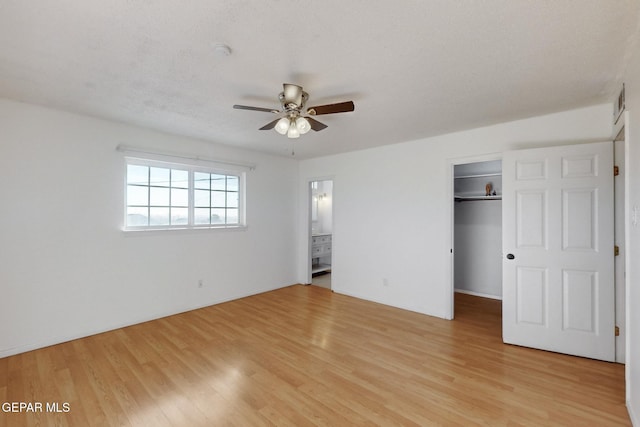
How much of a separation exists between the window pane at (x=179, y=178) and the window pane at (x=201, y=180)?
0.12 meters

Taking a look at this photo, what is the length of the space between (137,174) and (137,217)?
0.56 metres

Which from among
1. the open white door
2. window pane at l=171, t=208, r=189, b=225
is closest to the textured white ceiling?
the open white door

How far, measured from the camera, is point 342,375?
2.43 metres

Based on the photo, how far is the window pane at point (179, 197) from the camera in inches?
158

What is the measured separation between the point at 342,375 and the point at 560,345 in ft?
7.47

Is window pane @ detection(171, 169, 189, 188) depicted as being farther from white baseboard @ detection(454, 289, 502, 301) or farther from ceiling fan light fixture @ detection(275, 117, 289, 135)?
white baseboard @ detection(454, 289, 502, 301)

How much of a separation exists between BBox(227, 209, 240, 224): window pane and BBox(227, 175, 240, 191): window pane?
1.23ft

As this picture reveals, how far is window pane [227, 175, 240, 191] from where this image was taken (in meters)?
4.68

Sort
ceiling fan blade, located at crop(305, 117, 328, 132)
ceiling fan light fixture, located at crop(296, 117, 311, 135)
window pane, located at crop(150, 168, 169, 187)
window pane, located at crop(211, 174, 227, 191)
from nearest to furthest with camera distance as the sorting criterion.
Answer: ceiling fan light fixture, located at crop(296, 117, 311, 135)
ceiling fan blade, located at crop(305, 117, 328, 132)
window pane, located at crop(150, 168, 169, 187)
window pane, located at crop(211, 174, 227, 191)

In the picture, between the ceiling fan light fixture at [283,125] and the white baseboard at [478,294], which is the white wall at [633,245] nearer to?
the ceiling fan light fixture at [283,125]

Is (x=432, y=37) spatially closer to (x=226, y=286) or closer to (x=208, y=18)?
(x=208, y=18)

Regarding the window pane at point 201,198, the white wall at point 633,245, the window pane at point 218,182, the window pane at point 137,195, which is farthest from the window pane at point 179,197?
the white wall at point 633,245

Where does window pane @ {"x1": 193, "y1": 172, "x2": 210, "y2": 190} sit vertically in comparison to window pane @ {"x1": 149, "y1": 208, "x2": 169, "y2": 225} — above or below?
above

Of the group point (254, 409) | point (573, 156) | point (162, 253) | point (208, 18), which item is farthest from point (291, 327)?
point (573, 156)
